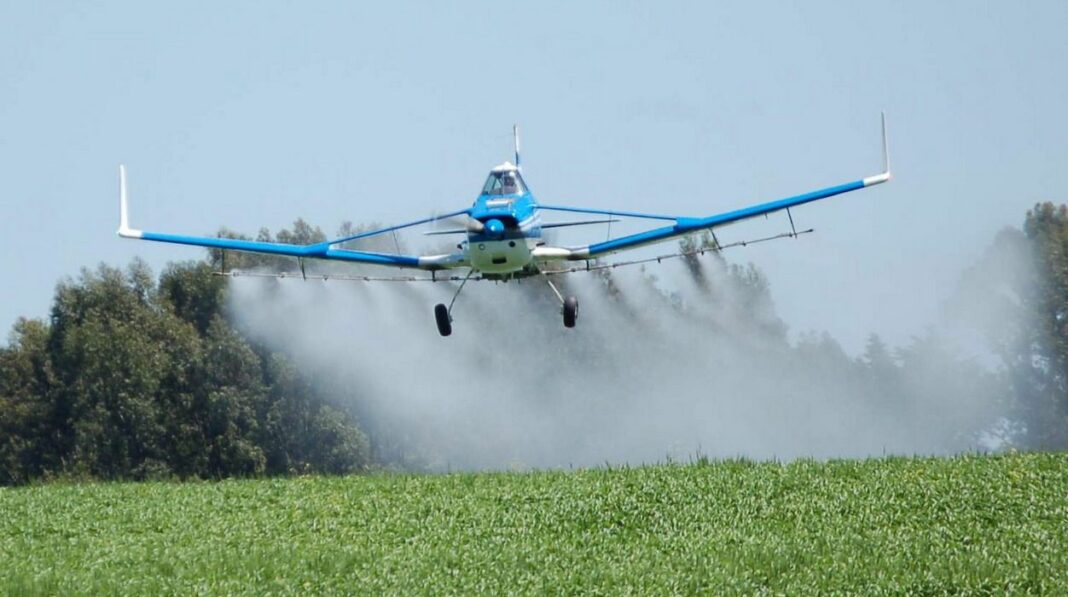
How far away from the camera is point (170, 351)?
78.2m

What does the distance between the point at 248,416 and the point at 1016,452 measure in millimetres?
50615

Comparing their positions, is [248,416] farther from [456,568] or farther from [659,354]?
[456,568]

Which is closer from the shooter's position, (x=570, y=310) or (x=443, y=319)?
(x=570, y=310)

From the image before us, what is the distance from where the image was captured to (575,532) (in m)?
24.2

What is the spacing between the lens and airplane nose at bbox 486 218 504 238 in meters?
32.9

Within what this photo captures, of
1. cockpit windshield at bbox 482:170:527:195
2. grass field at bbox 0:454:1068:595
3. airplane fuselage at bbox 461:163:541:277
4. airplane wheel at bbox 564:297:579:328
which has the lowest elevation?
grass field at bbox 0:454:1068:595

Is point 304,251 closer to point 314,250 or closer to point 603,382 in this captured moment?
point 314,250

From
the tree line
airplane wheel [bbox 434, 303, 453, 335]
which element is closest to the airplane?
airplane wheel [bbox 434, 303, 453, 335]

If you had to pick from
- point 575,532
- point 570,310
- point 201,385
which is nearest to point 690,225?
point 570,310

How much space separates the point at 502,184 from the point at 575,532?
11.1 meters

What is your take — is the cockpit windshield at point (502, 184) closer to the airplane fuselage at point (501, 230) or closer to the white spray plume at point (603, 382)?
the airplane fuselage at point (501, 230)

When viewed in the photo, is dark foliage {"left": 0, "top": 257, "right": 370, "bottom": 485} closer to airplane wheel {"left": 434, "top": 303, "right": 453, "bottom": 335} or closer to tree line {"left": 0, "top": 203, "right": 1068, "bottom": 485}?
tree line {"left": 0, "top": 203, "right": 1068, "bottom": 485}

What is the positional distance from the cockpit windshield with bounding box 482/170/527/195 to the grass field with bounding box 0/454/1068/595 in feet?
20.4

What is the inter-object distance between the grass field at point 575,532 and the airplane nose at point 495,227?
16.9 ft
